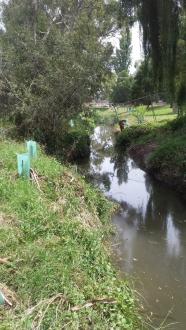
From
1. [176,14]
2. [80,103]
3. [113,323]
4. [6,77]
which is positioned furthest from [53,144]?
[113,323]

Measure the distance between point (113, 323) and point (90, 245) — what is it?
1.74m

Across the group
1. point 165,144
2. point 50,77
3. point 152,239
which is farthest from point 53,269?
point 165,144

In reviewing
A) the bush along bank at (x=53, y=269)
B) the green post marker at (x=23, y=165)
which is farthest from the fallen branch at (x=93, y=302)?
the green post marker at (x=23, y=165)

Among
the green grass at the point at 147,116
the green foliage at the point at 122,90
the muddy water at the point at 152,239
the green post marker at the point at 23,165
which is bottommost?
the muddy water at the point at 152,239

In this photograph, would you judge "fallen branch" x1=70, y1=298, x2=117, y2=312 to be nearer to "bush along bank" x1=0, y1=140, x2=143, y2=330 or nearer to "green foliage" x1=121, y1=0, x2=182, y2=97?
"bush along bank" x1=0, y1=140, x2=143, y2=330

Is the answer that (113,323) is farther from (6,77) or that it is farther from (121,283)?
(6,77)

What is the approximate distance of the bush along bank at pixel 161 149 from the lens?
1370 centimetres

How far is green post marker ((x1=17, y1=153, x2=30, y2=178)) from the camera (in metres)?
7.56

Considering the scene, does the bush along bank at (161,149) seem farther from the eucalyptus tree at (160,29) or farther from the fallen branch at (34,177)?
the fallen branch at (34,177)

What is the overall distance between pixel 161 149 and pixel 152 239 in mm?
6476

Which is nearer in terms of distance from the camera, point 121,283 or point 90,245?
point 121,283

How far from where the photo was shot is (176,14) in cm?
1482

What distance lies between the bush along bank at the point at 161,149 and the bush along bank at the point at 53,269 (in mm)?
6626

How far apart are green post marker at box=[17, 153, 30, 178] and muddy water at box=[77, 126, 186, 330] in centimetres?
210
